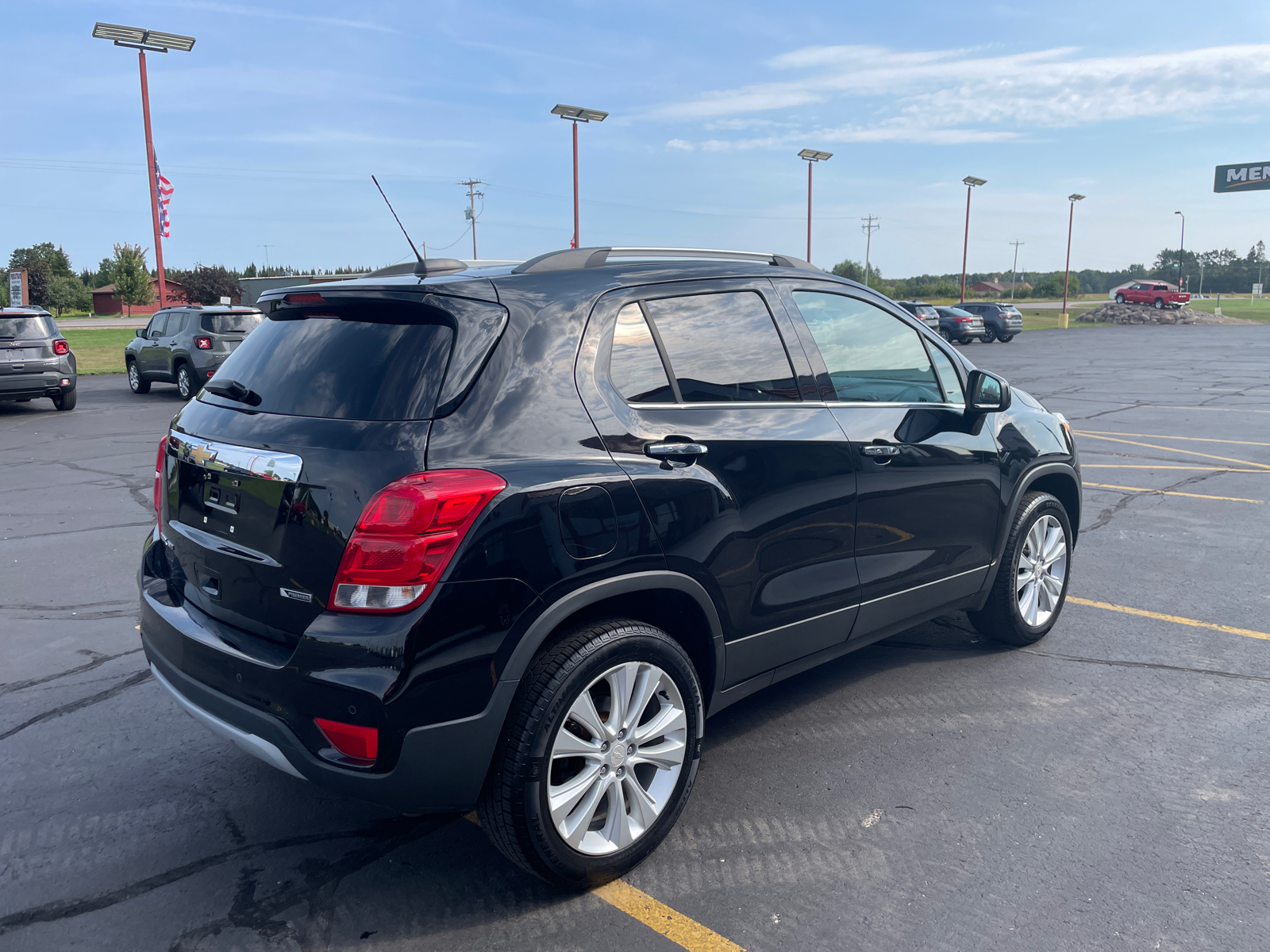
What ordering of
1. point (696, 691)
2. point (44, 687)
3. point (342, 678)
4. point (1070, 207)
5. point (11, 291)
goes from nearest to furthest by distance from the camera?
1. point (342, 678)
2. point (696, 691)
3. point (44, 687)
4. point (11, 291)
5. point (1070, 207)

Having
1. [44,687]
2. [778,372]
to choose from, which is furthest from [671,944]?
[44,687]

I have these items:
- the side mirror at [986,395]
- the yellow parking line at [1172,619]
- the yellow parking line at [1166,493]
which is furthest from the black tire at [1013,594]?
the yellow parking line at [1166,493]

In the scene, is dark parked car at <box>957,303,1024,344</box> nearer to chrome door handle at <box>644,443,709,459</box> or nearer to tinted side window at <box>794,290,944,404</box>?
tinted side window at <box>794,290,944,404</box>

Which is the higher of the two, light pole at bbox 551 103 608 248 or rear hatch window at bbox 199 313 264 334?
light pole at bbox 551 103 608 248

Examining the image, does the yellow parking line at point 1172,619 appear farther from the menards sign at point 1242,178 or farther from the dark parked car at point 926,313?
the menards sign at point 1242,178

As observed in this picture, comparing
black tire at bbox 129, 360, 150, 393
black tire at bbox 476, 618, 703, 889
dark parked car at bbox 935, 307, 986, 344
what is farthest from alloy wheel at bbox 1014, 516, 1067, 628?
dark parked car at bbox 935, 307, 986, 344

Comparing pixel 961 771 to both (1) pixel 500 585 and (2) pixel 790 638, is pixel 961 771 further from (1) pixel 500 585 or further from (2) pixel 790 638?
(1) pixel 500 585

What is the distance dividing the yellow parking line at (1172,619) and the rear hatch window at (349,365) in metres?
4.26

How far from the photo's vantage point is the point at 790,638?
3326 mm

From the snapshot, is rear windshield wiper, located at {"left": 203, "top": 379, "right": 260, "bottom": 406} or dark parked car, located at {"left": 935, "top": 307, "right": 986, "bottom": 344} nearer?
rear windshield wiper, located at {"left": 203, "top": 379, "right": 260, "bottom": 406}

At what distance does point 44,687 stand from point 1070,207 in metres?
76.1

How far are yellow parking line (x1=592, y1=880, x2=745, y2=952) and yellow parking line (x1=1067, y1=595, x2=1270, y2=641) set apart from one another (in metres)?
3.61

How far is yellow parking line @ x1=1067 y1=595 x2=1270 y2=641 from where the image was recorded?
191 inches

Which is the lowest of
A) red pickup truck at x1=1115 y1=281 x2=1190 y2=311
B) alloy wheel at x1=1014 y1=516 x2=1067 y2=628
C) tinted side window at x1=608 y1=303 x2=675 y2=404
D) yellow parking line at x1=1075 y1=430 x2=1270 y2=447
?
yellow parking line at x1=1075 y1=430 x2=1270 y2=447
